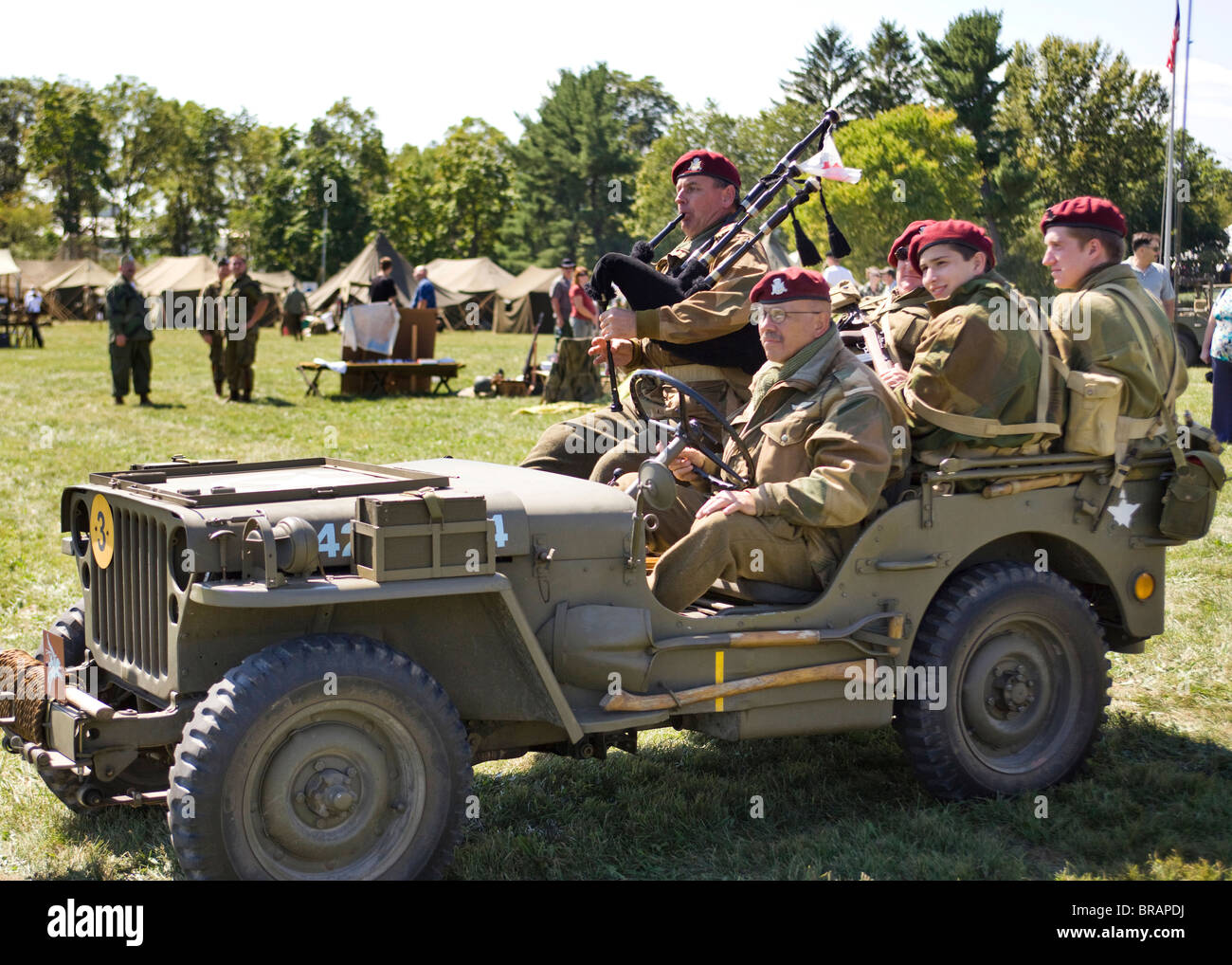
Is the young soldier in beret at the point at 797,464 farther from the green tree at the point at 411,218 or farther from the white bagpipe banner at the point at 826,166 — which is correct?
the green tree at the point at 411,218

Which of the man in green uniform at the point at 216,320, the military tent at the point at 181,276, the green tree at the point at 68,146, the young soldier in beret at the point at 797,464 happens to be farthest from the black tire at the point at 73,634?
the green tree at the point at 68,146

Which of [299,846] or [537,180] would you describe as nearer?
[299,846]

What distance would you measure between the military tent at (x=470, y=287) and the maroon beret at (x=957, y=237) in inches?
1751

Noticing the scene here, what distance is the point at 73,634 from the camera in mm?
4691

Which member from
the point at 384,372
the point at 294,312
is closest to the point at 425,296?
the point at 384,372

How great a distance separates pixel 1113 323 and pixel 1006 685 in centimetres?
151

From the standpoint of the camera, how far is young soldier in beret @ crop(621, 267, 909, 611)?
4559 millimetres

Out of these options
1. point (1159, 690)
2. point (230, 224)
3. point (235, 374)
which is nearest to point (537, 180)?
point (230, 224)

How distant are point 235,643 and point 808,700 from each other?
6.64 feet

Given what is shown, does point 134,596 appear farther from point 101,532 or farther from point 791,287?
point 791,287

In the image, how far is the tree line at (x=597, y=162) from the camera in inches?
2338
